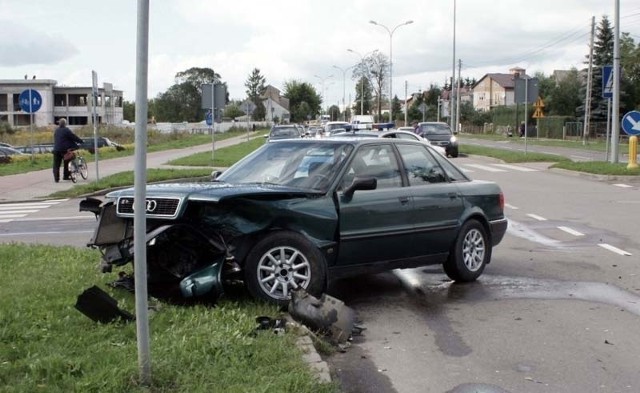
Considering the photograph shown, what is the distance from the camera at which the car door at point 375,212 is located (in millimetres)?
6832

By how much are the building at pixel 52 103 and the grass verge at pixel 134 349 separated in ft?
371

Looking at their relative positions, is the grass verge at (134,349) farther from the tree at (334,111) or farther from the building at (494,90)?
the tree at (334,111)

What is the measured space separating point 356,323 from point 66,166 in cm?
1667

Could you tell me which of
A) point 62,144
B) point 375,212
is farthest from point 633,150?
point 375,212

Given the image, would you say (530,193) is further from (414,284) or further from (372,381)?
(372,381)

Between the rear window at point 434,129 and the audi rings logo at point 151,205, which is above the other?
the rear window at point 434,129

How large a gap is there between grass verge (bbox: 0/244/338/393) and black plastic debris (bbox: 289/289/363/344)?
231mm

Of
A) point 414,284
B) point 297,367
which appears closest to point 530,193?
point 414,284

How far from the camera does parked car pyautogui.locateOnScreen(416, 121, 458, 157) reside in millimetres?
34281

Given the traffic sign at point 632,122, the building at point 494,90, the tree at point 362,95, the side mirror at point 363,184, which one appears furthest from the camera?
the building at point 494,90

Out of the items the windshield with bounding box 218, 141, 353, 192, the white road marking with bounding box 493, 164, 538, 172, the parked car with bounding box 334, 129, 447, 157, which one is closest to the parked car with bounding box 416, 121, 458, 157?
the white road marking with bounding box 493, 164, 538, 172

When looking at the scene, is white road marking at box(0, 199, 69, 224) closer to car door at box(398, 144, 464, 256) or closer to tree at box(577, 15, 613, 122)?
car door at box(398, 144, 464, 256)

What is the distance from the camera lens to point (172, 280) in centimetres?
641

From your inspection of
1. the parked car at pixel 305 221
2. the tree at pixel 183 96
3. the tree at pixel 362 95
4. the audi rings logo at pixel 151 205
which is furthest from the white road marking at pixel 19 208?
the tree at pixel 183 96
